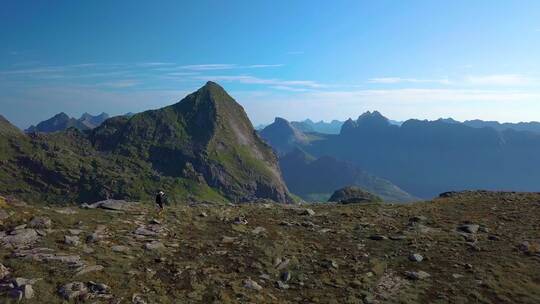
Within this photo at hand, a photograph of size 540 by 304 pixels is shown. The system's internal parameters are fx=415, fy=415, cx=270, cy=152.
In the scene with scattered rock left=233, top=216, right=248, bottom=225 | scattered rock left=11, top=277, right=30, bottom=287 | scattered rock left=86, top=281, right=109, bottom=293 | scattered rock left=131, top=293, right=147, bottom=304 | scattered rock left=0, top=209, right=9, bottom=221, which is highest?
scattered rock left=0, top=209, right=9, bottom=221

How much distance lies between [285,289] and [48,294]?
12.7m

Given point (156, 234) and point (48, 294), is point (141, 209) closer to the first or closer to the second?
point (156, 234)

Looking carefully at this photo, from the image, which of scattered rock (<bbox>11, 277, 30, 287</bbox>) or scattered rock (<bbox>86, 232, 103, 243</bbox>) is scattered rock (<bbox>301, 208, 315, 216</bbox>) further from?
scattered rock (<bbox>11, 277, 30, 287</bbox>)

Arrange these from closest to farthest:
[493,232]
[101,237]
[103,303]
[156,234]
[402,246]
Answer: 1. [103,303]
2. [101,237]
3. [156,234]
4. [402,246]
5. [493,232]

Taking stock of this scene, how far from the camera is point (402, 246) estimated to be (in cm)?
3344

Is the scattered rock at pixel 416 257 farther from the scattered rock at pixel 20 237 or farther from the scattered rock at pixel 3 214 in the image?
the scattered rock at pixel 3 214

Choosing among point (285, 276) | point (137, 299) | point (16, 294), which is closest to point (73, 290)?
point (16, 294)

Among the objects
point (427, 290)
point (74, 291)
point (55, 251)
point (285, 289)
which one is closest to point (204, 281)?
point (285, 289)

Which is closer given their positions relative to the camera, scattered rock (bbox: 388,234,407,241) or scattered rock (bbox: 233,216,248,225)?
scattered rock (bbox: 388,234,407,241)

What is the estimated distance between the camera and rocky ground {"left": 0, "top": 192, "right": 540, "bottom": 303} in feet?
72.9

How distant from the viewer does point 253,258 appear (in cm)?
2864

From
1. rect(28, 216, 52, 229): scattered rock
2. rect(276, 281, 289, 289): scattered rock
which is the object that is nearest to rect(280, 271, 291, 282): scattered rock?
rect(276, 281, 289, 289): scattered rock

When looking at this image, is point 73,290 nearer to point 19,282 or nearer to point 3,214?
point 19,282

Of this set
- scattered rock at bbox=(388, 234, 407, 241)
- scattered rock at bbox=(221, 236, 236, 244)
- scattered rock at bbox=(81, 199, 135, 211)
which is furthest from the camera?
scattered rock at bbox=(81, 199, 135, 211)
